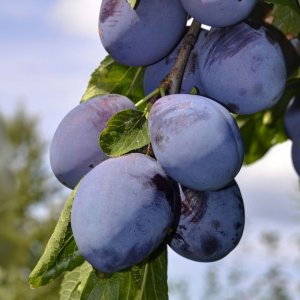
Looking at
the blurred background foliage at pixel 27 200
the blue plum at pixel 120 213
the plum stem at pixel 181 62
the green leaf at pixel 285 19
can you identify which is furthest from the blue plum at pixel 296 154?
the blurred background foliage at pixel 27 200

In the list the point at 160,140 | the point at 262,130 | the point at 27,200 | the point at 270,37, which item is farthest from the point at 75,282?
the point at 27,200

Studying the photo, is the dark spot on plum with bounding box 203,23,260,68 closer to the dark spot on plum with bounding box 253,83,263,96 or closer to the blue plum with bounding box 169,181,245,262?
the dark spot on plum with bounding box 253,83,263,96

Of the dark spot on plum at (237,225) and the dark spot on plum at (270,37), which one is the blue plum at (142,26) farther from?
the dark spot on plum at (237,225)

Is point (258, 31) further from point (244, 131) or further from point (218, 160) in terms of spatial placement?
point (244, 131)

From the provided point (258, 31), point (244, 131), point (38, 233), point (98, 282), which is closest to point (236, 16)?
point (258, 31)

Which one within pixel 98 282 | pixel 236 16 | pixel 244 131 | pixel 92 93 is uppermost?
pixel 236 16

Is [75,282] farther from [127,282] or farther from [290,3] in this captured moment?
[290,3]
